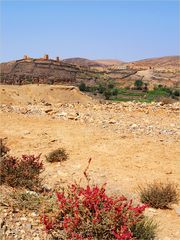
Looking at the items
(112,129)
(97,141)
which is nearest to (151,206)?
(97,141)

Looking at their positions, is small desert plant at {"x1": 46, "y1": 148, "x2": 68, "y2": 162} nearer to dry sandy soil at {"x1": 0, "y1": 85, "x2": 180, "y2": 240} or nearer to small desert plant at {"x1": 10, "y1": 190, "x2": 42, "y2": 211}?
dry sandy soil at {"x1": 0, "y1": 85, "x2": 180, "y2": 240}

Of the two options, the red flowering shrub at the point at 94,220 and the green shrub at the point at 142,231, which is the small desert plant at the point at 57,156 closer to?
the red flowering shrub at the point at 94,220

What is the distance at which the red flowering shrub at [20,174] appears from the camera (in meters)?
6.29

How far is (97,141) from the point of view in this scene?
10.5 metres

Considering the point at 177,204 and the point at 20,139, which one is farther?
the point at 20,139

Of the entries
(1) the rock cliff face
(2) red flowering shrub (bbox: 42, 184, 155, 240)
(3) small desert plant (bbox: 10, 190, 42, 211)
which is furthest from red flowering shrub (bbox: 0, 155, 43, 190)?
(1) the rock cliff face

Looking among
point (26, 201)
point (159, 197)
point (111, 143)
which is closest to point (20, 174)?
point (26, 201)

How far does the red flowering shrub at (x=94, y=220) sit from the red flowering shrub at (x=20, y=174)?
166 centimetres

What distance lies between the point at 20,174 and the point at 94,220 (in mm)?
2490

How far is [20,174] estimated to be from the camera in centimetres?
646

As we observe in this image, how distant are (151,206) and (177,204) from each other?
519mm

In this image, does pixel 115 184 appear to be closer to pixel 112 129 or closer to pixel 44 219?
pixel 44 219

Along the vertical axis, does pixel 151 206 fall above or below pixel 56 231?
below

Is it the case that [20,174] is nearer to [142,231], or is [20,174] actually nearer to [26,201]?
[26,201]
